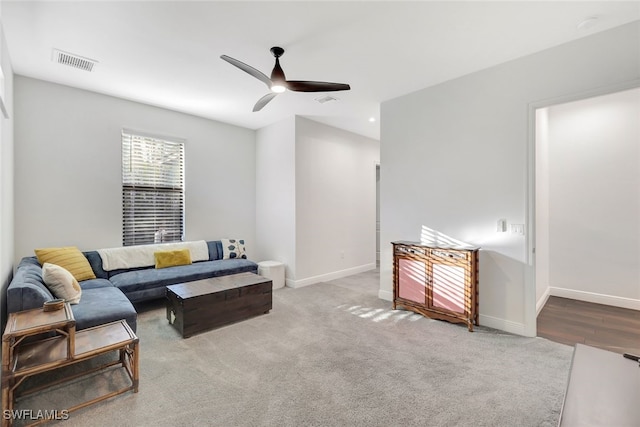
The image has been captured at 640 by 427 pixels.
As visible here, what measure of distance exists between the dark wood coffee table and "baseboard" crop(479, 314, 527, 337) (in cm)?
248

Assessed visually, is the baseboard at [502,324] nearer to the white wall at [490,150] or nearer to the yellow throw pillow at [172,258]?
the white wall at [490,150]

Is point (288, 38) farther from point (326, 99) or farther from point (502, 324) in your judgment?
point (502, 324)

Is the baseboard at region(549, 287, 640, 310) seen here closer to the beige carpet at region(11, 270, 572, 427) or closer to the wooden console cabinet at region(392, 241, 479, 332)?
the beige carpet at region(11, 270, 572, 427)

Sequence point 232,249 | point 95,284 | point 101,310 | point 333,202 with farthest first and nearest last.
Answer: point 333,202
point 232,249
point 95,284
point 101,310

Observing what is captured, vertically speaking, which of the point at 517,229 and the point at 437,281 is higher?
the point at 517,229

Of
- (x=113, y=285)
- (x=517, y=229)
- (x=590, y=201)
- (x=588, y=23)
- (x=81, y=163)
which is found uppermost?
(x=588, y=23)

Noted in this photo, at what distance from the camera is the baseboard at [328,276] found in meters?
4.80

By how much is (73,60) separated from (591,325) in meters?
6.26

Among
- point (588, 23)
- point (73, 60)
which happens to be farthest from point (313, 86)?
point (73, 60)

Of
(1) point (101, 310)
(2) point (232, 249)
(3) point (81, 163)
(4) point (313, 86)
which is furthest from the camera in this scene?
(2) point (232, 249)

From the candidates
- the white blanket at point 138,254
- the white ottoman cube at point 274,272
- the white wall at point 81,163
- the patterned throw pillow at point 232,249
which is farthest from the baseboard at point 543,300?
the white wall at point 81,163

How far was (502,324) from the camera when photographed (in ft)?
10.2

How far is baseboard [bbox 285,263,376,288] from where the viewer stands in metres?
4.80

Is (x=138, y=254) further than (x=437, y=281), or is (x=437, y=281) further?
(x=138, y=254)
